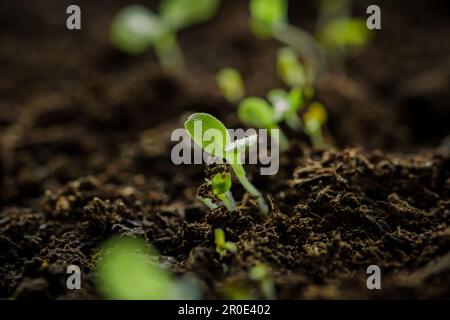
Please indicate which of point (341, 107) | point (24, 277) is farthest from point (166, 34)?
point (24, 277)

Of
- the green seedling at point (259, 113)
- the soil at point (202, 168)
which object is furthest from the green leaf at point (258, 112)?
the soil at point (202, 168)

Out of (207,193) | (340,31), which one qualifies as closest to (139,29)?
(340,31)

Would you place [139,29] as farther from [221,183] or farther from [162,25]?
[221,183]

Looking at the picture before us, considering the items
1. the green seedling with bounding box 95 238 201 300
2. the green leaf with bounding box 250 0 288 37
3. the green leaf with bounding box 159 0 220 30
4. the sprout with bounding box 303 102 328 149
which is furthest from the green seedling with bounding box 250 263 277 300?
the green leaf with bounding box 159 0 220 30

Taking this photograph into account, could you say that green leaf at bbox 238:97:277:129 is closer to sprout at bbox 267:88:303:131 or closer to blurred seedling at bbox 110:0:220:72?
sprout at bbox 267:88:303:131

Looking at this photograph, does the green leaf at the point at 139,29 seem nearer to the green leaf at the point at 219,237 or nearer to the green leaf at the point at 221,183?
the green leaf at the point at 221,183
